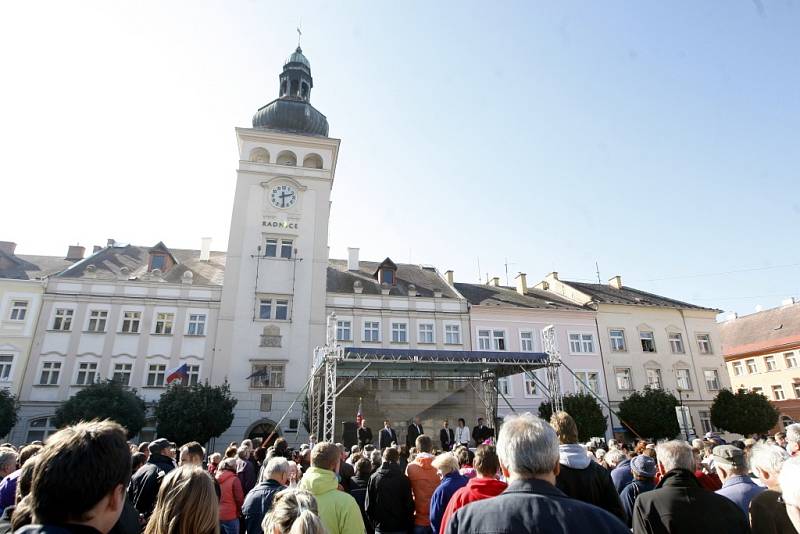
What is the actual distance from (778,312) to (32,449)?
56095 mm

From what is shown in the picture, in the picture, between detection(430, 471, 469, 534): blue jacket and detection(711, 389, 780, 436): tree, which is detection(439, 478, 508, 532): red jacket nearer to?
detection(430, 471, 469, 534): blue jacket

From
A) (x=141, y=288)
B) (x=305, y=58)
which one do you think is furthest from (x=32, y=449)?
(x=305, y=58)

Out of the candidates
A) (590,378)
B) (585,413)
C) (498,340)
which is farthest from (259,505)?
(590,378)

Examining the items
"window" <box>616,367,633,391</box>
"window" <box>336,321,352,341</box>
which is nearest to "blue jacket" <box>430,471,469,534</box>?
"window" <box>336,321,352,341</box>

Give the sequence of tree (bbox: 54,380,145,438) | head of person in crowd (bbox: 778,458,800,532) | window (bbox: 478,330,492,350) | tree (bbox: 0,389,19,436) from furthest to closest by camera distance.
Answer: window (bbox: 478,330,492,350), tree (bbox: 54,380,145,438), tree (bbox: 0,389,19,436), head of person in crowd (bbox: 778,458,800,532)

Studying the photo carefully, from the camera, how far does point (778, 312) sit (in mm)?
44656

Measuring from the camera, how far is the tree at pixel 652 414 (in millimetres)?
26797

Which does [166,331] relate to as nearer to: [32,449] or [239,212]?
[239,212]

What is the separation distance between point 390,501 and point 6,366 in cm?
2744

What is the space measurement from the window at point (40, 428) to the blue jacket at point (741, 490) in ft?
92.0

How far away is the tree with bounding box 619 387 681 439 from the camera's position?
87.9 feet

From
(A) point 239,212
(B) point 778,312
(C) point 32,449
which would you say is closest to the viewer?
(C) point 32,449

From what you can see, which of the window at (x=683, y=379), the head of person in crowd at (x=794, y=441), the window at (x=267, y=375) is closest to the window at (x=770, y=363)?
the window at (x=683, y=379)

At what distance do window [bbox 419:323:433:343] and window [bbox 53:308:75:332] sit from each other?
19513 mm
